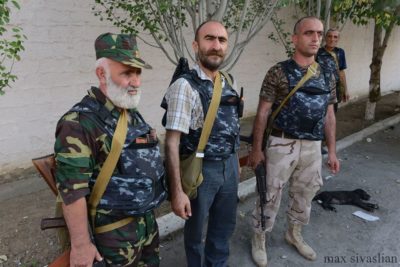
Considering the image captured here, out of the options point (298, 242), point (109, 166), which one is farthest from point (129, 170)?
point (298, 242)

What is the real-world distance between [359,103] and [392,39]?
355cm

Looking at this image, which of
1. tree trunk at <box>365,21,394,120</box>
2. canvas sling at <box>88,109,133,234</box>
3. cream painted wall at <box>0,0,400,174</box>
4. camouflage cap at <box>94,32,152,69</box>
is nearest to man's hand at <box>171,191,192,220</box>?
canvas sling at <box>88,109,133,234</box>

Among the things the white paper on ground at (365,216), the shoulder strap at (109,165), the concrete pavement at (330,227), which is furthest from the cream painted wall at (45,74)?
the white paper on ground at (365,216)

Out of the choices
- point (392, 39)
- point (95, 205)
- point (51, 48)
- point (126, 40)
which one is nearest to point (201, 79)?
point (126, 40)

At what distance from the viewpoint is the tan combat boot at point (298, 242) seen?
312 centimetres

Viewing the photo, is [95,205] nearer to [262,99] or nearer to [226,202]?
[226,202]

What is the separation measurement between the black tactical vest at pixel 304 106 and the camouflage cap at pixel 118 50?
4.58ft

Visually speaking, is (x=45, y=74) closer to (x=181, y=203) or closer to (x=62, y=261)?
(x=181, y=203)

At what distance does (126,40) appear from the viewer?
71.1 inches

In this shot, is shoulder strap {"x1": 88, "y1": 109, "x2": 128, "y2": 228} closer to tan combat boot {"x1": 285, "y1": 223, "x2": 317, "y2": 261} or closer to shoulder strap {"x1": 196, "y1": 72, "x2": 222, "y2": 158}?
shoulder strap {"x1": 196, "y1": 72, "x2": 222, "y2": 158}

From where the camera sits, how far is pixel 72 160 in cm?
162

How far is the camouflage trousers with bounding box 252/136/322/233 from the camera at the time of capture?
9.48 ft

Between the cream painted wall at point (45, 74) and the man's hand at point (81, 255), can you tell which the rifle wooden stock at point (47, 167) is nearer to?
the man's hand at point (81, 255)

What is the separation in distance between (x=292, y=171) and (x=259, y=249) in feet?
2.41
